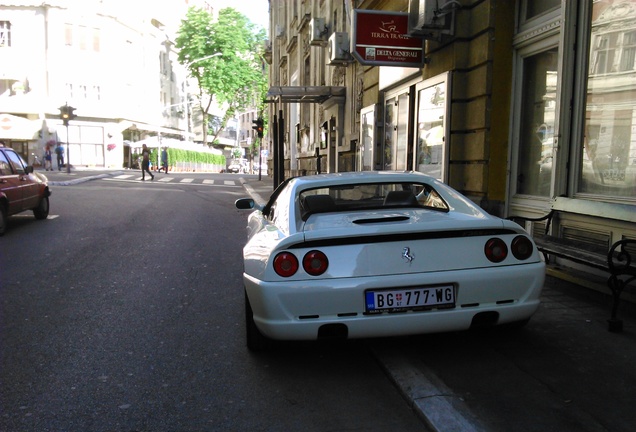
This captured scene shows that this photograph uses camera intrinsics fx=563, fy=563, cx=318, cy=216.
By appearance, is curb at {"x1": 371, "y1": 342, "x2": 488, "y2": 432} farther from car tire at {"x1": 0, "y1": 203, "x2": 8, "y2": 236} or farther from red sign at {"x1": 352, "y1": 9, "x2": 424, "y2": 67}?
car tire at {"x1": 0, "y1": 203, "x2": 8, "y2": 236}

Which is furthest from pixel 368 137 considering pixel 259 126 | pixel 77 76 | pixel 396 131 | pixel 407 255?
pixel 77 76

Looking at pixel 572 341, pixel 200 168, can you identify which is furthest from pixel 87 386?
pixel 200 168

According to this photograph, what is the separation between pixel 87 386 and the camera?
11.7 feet

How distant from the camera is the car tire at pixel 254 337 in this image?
13.5 feet

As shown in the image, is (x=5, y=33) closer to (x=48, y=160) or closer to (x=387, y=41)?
(x=48, y=160)

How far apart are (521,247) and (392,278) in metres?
0.95

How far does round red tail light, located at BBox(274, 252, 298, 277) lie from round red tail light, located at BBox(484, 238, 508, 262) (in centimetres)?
127

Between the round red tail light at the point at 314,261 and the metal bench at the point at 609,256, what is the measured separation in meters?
2.22

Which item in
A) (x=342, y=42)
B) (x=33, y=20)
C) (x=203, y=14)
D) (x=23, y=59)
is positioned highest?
(x=203, y=14)

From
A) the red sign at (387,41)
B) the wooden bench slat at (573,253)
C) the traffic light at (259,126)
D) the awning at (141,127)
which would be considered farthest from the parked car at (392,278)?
the awning at (141,127)

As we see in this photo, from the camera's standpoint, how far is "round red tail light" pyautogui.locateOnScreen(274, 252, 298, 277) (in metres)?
3.57

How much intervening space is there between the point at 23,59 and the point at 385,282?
4810cm

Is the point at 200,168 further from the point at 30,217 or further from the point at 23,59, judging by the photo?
the point at 30,217

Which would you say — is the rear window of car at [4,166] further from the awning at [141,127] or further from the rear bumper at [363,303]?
the awning at [141,127]
